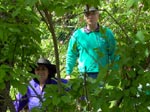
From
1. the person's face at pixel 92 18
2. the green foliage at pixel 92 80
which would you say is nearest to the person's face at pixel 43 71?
the person's face at pixel 92 18

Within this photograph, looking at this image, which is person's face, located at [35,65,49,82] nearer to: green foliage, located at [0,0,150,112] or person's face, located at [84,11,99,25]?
person's face, located at [84,11,99,25]

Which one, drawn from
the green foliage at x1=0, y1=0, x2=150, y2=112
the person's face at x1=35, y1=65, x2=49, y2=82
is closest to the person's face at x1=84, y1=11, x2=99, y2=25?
the person's face at x1=35, y1=65, x2=49, y2=82

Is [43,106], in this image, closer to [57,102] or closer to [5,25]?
[57,102]

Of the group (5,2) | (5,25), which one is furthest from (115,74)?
(5,2)

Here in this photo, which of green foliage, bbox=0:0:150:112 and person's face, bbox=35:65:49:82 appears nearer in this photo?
green foliage, bbox=0:0:150:112

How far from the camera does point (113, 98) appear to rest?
212 centimetres

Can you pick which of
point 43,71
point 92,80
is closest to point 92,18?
point 43,71

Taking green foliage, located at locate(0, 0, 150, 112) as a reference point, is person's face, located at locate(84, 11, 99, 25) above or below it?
above

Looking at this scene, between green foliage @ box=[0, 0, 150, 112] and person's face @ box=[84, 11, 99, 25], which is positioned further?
person's face @ box=[84, 11, 99, 25]

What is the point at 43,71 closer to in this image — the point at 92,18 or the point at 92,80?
the point at 92,18

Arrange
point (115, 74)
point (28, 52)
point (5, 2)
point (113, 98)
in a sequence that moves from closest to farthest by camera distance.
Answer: point (115, 74), point (113, 98), point (5, 2), point (28, 52)

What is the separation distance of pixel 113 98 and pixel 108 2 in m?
5.13

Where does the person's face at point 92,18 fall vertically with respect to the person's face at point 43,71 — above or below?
above

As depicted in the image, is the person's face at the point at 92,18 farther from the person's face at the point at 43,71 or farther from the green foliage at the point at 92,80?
the green foliage at the point at 92,80
